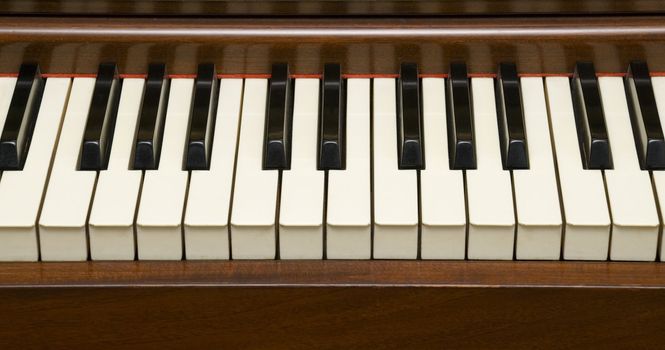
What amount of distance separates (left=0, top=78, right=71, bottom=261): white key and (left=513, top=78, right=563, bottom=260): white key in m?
0.75

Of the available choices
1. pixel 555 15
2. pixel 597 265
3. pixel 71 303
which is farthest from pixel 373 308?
pixel 555 15

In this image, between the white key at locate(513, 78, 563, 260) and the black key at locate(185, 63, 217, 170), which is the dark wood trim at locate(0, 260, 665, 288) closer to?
the white key at locate(513, 78, 563, 260)

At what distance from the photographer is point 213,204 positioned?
1608 millimetres

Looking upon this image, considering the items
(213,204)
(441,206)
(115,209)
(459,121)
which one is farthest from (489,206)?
(115,209)

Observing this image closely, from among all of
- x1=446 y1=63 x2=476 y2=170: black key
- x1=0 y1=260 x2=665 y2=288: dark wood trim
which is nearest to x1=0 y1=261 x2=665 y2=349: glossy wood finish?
x1=0 y1=260 x2=665 y2=288: dark wood trim

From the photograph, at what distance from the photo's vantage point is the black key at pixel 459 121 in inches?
65.9

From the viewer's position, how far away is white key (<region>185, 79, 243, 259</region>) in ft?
5.20

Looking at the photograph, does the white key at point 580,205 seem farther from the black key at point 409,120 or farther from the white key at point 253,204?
the white key at point 253,204

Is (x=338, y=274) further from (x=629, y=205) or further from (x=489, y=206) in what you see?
(x=629, y=205)

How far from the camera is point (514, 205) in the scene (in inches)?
63.2

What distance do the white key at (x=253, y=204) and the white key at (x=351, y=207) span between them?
A: 0.09 m

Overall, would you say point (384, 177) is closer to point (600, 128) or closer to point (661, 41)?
point (600, 128)

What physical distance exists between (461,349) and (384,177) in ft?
0.99

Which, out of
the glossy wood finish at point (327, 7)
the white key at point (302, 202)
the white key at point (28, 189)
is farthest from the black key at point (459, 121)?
the white key at point (28, 189)
